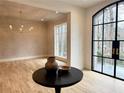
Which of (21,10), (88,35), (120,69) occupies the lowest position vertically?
(120,69)

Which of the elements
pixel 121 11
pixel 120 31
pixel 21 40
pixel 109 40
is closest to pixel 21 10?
pixel 21 40

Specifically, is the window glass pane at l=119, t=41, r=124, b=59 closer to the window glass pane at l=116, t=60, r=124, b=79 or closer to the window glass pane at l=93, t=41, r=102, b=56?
the window glass pane at l=116, t=60, r=124, b=79

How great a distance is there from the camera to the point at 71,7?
475 cm

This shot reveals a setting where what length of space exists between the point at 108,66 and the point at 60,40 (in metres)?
4.39

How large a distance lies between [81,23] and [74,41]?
948 millimetres

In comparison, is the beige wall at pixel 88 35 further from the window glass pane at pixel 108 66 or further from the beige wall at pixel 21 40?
the beige wall at pixel 21 40

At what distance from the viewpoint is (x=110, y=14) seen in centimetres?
422

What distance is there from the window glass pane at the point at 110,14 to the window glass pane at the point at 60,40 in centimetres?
337

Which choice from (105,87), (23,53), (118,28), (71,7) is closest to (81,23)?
(71,7)

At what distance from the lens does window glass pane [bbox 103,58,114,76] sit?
4212 millimetres

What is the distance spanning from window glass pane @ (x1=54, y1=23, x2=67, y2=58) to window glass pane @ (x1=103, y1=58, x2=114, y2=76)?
134 inches

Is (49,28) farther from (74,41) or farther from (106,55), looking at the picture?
(106,55)

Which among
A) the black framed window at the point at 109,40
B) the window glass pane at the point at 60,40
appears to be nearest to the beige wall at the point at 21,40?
the window glass pane at the point at 60,40

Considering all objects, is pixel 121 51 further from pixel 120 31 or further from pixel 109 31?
pixel 109 31
